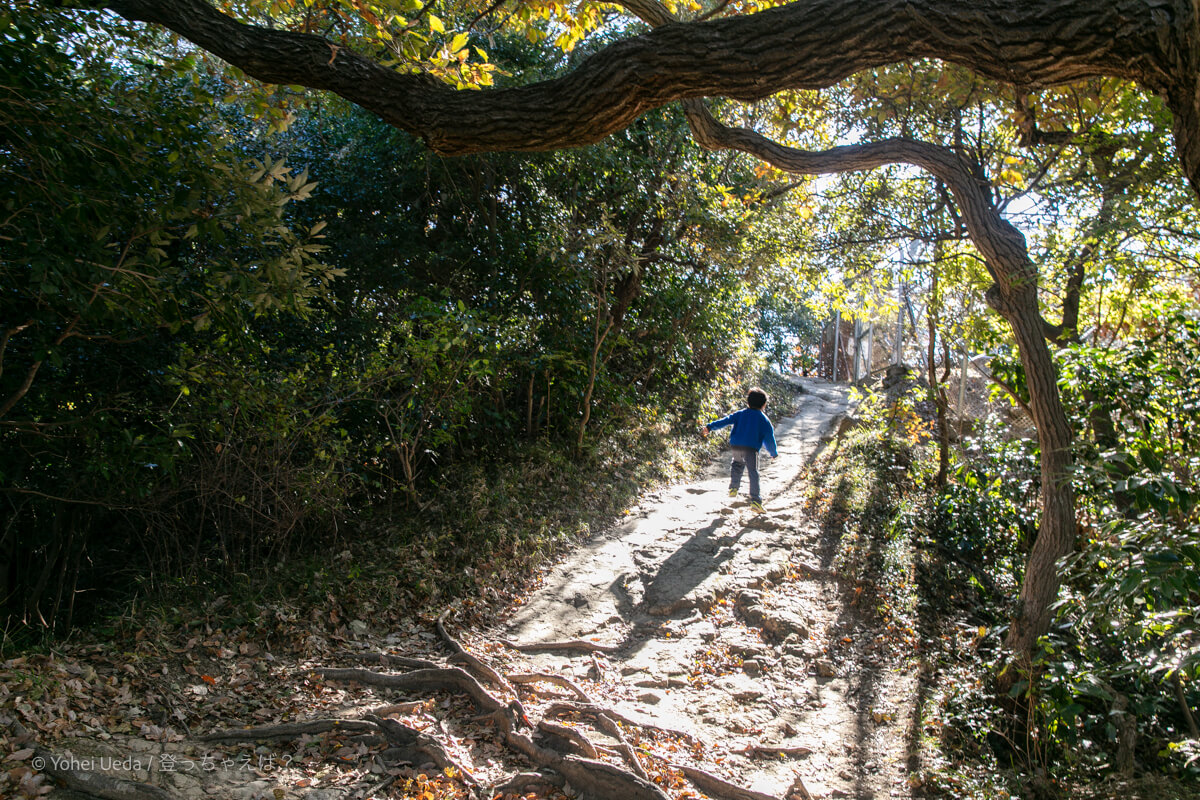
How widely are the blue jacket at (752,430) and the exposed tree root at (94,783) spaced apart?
23.6 ft

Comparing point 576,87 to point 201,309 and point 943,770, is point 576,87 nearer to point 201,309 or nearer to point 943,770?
point 201,309

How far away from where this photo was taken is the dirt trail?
5.00 m

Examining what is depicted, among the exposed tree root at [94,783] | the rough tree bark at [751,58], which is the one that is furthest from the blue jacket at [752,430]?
the exposed tree root at [94,783]

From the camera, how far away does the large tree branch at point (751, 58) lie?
276 centimetres

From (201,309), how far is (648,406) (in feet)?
28.2

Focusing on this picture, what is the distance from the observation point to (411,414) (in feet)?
23.9

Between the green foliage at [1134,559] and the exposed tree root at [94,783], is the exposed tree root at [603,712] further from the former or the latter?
the green foliage at [1134,559]

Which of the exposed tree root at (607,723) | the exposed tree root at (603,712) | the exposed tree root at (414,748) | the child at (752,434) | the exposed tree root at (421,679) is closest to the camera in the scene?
the exposed tree root at (414,748)

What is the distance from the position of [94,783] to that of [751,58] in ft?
14.8

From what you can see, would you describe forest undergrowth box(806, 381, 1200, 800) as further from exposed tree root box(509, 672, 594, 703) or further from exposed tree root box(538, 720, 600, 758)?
exposed tree root box(509, 672, 594, 703)

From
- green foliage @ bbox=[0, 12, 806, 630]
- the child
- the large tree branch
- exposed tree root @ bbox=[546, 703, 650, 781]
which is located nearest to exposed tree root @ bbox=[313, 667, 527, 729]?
exposed tree root @ bbox=[546, 703, 650, 781]

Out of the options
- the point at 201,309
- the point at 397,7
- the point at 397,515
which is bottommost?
the point at 397,515

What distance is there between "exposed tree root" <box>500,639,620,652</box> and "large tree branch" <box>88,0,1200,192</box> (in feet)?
13.3

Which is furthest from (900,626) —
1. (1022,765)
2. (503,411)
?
(503,411)
